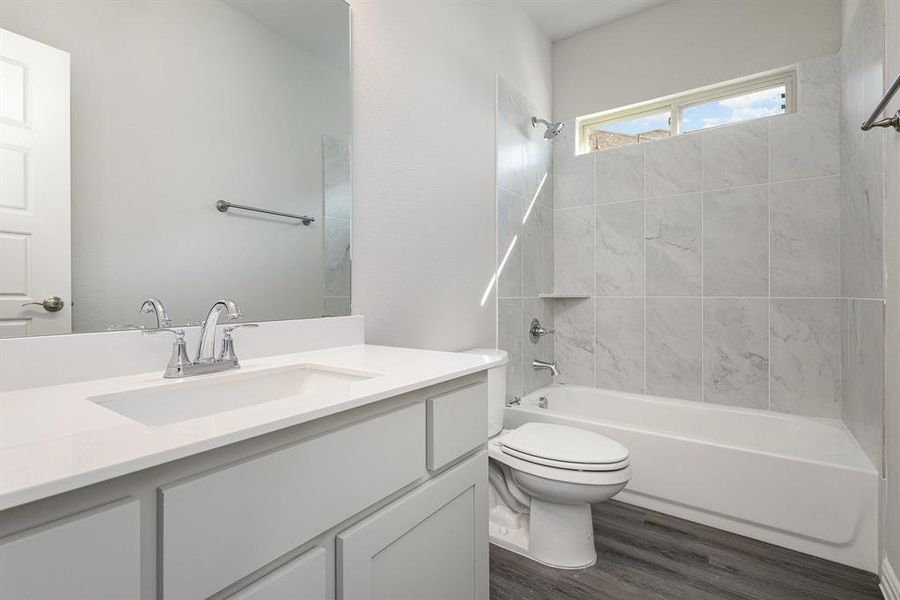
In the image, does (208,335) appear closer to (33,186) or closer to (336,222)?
(33,186)

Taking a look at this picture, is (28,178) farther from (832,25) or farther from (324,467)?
(832,25)

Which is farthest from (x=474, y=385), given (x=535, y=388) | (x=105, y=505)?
(x=535, y=388)

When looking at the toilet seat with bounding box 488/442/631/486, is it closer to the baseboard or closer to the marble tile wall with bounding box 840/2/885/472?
the baseboard

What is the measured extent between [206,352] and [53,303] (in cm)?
29

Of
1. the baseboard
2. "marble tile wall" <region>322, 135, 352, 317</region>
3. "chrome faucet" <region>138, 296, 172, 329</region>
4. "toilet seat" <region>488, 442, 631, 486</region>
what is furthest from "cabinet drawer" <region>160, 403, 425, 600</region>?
the baseboard

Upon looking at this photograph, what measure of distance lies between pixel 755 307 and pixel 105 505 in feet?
9.30

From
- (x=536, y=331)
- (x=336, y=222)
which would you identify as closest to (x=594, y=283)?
(x=536, y=331)

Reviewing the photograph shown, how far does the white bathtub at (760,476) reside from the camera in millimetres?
1673

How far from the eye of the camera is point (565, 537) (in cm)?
167

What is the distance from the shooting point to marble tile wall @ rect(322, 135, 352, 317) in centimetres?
145

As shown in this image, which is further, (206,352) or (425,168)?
(425,168)

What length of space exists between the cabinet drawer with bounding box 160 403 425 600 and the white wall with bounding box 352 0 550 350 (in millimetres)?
790

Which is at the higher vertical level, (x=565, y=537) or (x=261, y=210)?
(x=261, y=210)

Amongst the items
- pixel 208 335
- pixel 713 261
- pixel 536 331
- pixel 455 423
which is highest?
pixel 713 261
